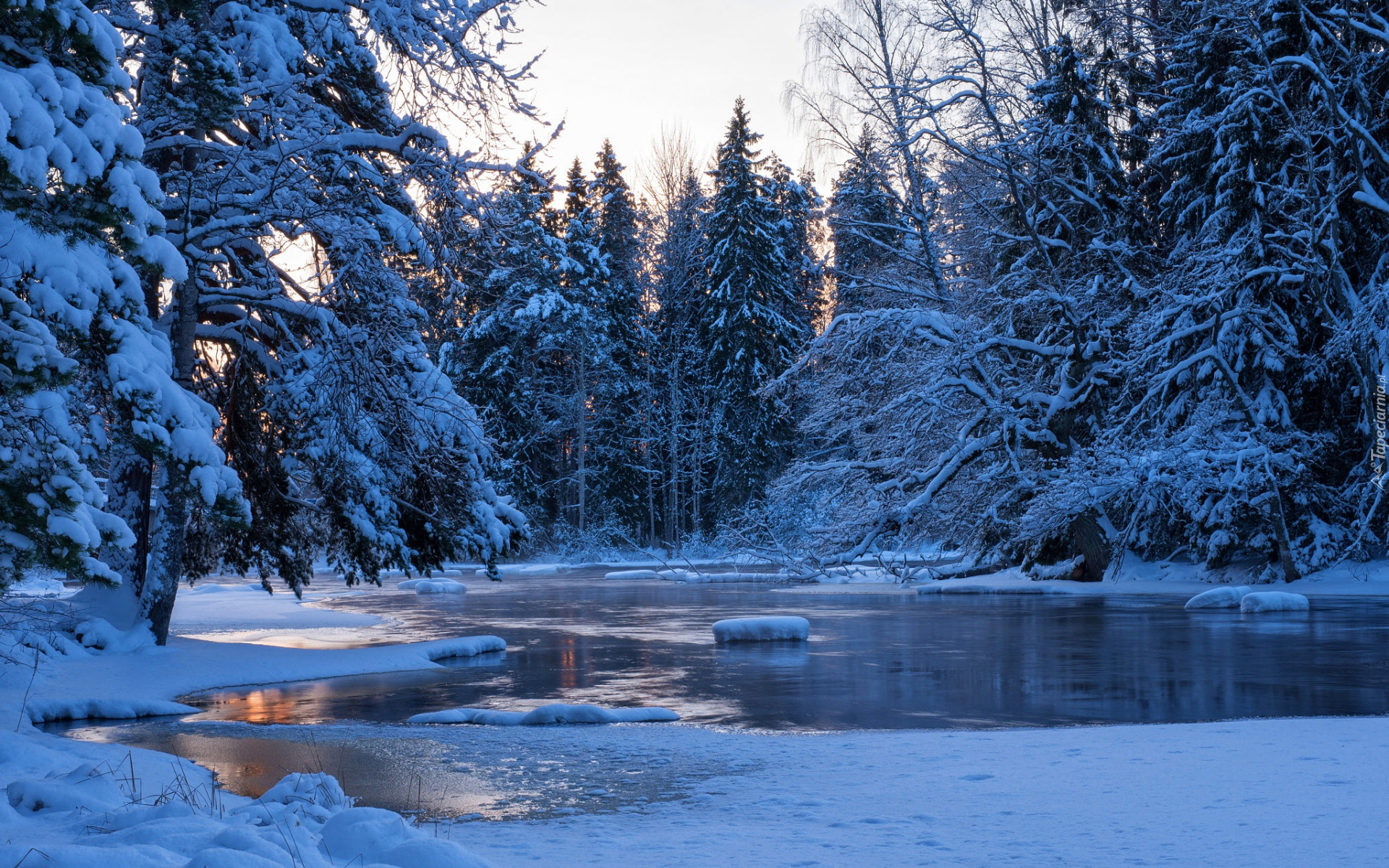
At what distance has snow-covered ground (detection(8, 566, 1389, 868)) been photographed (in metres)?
5.20

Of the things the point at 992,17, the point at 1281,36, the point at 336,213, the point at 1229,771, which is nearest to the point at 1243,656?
the point at 1229,771

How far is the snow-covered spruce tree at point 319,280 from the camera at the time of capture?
14125 millimetres

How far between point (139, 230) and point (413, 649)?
10.4 meters

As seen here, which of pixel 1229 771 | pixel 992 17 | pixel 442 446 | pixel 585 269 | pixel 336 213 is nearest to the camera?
pixel 1229 771

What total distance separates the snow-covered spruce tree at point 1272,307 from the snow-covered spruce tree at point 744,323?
69.0ft

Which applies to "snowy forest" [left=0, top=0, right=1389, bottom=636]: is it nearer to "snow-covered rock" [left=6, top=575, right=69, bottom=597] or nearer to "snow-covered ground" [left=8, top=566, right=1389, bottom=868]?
"snow-covered ground" [left=8, top=566, right=1389, bottom=868]

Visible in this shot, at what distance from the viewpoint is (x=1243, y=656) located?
1491cm

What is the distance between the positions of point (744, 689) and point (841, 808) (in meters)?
6.08

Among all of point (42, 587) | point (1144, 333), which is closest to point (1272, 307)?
point (1144, 333)

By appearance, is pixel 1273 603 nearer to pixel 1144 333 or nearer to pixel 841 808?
pixel 1144 333

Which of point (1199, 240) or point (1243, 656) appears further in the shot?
point (1199, 240)

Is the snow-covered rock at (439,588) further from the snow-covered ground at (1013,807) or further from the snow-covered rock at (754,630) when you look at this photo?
the snow-covered ground at (1013,807)

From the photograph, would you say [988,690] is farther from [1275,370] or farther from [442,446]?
[1275,370]

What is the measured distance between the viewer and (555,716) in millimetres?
10602
